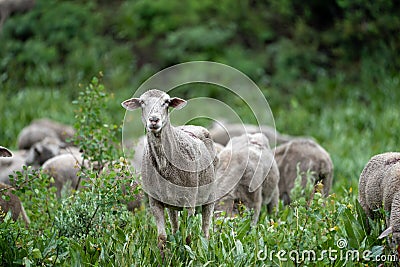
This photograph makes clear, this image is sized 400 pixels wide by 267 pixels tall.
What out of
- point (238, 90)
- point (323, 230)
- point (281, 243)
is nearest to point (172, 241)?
point (281, 243)

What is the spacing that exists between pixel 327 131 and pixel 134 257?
9.96 meters

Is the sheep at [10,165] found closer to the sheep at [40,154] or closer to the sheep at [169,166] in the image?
the sheep at [40,154]

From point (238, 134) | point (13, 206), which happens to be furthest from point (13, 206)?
point (238, 134)

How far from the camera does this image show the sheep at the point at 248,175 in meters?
8.07

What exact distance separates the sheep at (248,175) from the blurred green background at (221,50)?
747cm

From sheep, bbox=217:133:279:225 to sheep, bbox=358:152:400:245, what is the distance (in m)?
1.51

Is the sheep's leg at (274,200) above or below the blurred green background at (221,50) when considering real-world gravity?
below

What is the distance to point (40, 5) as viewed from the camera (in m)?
22.4

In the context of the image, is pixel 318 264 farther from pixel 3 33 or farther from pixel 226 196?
pixel 3 33

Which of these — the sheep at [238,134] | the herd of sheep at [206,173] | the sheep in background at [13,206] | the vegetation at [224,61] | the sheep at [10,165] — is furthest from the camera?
the vegetation at [224,61]

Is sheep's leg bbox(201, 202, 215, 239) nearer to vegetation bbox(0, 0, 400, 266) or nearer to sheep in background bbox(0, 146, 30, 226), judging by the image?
vegetation bbox(0, 0, 400, 266)

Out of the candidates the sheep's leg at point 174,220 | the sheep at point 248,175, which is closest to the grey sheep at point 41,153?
the sheep at point 248,175

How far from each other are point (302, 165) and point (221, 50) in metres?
12.2

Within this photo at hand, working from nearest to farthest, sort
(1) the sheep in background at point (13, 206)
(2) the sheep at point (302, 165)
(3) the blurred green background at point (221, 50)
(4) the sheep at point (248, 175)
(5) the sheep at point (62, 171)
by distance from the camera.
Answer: (1) the sheep in background at point (13, 206)
(4) the sheep at point (248, 175)
(5) the sheep at point (62, 171)
(2) the sheep at point (302, 165)
(3) the blurred green background at point (221, 50)
